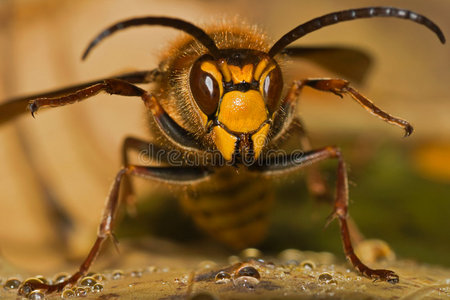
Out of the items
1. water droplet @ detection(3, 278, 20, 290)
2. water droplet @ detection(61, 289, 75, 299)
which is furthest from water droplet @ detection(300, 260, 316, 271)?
water droplet @ detection(3, 278, 20, 290)

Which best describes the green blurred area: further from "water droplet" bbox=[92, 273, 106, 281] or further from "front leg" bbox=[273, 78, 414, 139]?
"water droplet" bbox=[92, 273, 106, 281]

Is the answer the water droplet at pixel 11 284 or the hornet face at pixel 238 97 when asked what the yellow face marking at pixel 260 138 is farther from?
the water droplet at pixel 11 284

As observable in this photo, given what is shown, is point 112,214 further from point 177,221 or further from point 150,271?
point 177,221

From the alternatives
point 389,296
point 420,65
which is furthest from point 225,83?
point 420,65

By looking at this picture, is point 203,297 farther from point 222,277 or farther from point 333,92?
point 333,92

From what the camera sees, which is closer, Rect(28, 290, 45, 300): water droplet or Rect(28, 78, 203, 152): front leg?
Rect(28, 290, 45, 300): water droplet

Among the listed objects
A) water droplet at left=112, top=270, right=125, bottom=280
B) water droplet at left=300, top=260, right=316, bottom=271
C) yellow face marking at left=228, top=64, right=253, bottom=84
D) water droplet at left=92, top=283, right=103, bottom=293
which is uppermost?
yellow face marking at left=228, top=64, right=253, bottom=84
